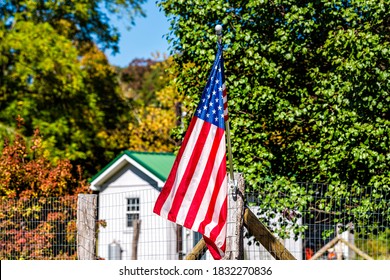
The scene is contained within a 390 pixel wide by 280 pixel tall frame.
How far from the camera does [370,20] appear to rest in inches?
555

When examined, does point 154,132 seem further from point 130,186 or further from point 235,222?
point 235,222

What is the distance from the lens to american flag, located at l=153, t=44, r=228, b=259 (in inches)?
357

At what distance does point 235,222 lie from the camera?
30.4ft

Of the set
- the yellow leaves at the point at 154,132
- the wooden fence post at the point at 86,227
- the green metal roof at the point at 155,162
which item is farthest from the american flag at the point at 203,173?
the yellow leaves at the point at 154,132

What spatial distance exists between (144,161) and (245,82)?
39.9ft

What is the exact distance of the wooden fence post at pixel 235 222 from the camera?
923 cm

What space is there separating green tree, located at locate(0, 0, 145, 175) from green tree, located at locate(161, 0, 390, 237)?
13125 millimetres

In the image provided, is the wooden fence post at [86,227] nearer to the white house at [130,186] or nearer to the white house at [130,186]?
the white house at [130,186]

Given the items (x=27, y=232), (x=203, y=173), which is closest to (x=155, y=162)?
(x=27, y=232)

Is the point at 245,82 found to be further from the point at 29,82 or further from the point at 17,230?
the point at 29,82

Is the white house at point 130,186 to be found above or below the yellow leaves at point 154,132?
below

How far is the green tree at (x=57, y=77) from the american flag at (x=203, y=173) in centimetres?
1824
